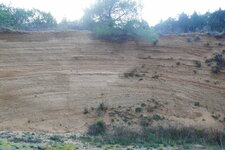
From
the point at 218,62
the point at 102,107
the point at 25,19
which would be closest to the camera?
the point at 102,107

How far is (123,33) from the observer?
777 inches

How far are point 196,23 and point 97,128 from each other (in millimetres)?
20406

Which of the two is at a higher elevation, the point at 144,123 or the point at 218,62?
the point at 218,62

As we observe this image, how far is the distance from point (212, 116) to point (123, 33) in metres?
8.60

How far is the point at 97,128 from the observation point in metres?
13.6

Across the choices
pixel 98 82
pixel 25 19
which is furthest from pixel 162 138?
pixel 25 19

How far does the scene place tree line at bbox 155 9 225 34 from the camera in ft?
89.0

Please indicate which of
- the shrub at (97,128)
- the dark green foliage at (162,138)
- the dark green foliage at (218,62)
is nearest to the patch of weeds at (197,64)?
the dark green foliage at (218,62)

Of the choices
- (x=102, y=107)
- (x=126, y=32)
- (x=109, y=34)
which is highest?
(x=126, y=32)

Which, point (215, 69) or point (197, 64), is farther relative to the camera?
point (197, 64)

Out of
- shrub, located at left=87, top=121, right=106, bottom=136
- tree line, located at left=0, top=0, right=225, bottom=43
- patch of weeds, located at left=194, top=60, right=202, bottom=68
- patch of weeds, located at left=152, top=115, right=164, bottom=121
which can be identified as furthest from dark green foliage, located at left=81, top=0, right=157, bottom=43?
shrub, located at left=87, top=121, right=106, bottom=136

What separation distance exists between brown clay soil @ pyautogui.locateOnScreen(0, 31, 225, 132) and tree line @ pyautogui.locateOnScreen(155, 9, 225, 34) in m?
7.47

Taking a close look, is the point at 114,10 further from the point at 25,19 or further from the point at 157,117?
the point at 157,117

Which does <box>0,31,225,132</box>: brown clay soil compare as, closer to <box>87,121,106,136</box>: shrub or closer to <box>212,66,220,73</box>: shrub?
<box>212,66,220,73</box>: shrub
